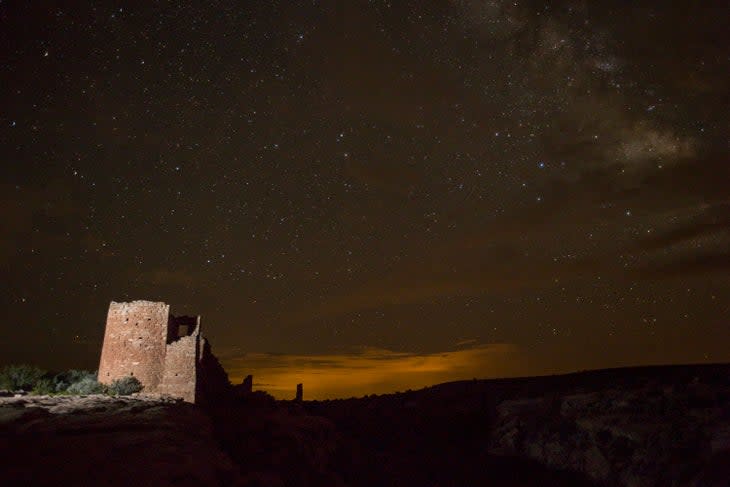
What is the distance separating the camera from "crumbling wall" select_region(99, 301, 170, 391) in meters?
21.7

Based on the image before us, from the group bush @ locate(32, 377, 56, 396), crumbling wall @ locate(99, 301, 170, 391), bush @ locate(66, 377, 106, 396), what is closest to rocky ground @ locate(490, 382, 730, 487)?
crumbling wall @ locate(99, 301, 170, 391)

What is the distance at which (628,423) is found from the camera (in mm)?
20188

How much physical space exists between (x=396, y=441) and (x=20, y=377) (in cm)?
1798

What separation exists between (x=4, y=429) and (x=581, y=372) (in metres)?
38.1

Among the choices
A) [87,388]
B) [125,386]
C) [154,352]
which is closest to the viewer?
[87,388]

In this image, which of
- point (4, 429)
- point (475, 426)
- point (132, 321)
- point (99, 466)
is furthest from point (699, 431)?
point (132, 321)

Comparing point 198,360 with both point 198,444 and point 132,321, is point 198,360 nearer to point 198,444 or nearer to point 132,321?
point 132,321

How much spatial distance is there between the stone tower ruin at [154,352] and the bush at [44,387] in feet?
6.24

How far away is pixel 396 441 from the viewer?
26453mm

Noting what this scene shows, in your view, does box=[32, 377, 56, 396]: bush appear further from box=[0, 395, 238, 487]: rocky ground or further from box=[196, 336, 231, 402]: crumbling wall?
box=[0, 395, 238, 487]: rocky ground

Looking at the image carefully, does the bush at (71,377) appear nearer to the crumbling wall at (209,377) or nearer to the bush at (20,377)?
the bush at (20,377)

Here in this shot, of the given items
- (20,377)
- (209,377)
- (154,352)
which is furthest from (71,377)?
(209,377)

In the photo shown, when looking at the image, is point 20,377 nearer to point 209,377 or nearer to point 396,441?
point 209,377

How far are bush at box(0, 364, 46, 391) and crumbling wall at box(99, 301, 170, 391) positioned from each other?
2.61m
